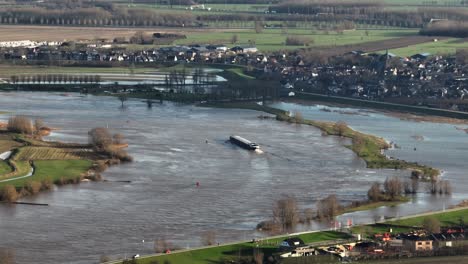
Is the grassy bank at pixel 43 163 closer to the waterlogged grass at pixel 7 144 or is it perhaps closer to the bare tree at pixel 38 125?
the waterlogged grass at pixel 7 144

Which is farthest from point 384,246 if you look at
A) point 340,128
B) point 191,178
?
point 340,128

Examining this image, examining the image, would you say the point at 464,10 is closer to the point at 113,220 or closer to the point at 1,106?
the point at 1,106

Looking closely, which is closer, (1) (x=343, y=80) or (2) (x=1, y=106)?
(2) (x=1, y=106)

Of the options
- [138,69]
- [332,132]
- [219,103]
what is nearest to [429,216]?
[332,132]

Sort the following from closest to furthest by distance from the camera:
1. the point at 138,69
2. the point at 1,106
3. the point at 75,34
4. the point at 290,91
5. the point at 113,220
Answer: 1. the point at 113,220
2. the point at 1,106
3. the point at 290,91
4. the point at 138,69
5. the point at 75,34

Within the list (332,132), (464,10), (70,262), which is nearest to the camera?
(70,262)

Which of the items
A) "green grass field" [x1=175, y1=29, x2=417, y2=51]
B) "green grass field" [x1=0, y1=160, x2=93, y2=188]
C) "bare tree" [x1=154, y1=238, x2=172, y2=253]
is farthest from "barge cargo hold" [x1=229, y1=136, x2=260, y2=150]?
"green grass field" [x1=175, y1=29, x2=417, y2=51]

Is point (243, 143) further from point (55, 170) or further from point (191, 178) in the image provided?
point (55, 170)

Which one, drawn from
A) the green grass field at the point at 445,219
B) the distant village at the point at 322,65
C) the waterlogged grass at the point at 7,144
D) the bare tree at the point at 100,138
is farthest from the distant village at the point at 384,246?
the distant village at the point at 322,65
